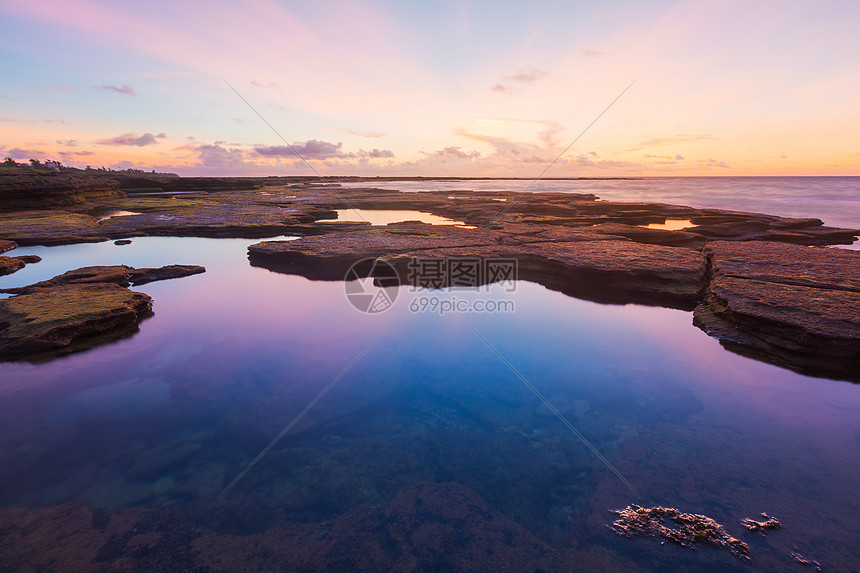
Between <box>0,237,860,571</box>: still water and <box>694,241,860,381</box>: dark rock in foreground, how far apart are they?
2.17 feet

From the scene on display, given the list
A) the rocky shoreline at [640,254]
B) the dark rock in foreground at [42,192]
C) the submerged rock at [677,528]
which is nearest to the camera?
the submerged rock at [677,528]

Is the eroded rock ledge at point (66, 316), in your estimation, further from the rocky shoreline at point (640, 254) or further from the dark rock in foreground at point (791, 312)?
the dark rock in foreground at point (791, 312)

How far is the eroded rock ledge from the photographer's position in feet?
27.0

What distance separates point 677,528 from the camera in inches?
169

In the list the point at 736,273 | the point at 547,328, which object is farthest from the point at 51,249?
the point at 736,273

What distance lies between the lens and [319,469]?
210 inches

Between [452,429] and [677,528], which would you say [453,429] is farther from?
[677,528]

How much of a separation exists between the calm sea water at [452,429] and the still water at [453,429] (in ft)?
0.10

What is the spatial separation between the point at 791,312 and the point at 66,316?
17.7 m

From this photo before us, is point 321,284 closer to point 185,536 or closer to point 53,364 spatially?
point 53,364

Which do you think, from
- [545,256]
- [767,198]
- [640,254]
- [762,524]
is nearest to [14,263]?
[545,256]

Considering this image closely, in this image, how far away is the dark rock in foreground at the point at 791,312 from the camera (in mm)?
7852

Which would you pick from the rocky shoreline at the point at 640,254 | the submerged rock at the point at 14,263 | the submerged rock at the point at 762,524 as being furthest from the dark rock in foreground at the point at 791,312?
the submerged rock at the point at 14,263

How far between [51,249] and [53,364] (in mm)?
16503
